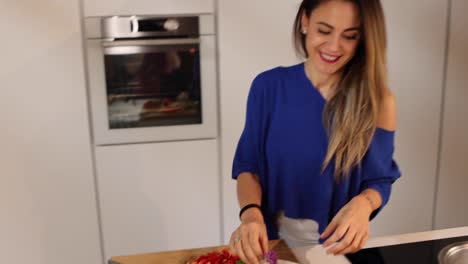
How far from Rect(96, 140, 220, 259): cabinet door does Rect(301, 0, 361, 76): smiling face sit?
96 centimetres

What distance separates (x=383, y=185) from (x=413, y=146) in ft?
3.75

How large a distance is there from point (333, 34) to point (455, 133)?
53.6 inches

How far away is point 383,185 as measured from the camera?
46.6 inches

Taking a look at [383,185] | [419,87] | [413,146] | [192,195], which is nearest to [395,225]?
[413,146]

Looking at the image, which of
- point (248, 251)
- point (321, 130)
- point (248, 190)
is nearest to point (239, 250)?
point (248, 251)

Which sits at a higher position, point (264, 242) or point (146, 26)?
point (146, 26)

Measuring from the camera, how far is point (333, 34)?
44.6 inches

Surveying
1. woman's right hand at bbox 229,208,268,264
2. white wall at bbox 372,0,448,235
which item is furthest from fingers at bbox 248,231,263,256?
white wall at bbox 372,0,448,235

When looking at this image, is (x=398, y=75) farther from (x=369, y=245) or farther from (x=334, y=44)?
(x=369, y=245)

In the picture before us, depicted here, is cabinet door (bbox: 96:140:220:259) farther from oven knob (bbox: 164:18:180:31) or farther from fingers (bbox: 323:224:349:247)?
fingers (bbox: 323:224:349:247)

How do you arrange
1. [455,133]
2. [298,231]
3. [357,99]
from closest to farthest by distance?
[357,99]
[298,231]
[455,133]

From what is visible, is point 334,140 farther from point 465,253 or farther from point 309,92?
point 465,253

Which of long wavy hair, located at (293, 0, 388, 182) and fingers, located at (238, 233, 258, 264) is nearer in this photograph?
fingers, located at (238, 233, 258, 264)

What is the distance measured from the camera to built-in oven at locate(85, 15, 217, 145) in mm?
1928
